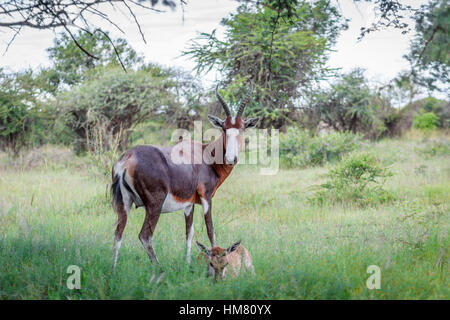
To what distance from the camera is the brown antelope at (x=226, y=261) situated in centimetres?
409

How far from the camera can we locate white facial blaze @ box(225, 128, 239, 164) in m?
4.94

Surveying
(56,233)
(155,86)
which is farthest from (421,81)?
(155,86)

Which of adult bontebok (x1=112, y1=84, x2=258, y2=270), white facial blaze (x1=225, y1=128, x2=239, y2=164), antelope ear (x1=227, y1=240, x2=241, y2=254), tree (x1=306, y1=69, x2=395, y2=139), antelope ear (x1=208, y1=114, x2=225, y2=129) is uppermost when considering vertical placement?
tree (x1=306, y1=69, x2=395, y2=139)

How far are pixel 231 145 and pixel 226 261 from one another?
4.96 feet

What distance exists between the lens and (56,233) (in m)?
5.89

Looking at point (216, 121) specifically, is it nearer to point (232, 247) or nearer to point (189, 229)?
point (189, 229)

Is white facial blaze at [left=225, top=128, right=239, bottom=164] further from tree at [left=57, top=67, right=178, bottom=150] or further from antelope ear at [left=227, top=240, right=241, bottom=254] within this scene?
tree at [left=57, top=67, right=178, bottom=150]

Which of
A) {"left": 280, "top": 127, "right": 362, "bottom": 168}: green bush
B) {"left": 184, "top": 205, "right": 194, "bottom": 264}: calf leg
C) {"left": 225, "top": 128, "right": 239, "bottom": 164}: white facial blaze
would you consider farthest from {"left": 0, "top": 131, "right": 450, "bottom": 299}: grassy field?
{"left": 280, "top": 127, "right": 362, "bottom": 168}: green bush

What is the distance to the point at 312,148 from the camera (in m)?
15.8

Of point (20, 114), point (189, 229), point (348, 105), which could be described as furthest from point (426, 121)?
point (189, 229)

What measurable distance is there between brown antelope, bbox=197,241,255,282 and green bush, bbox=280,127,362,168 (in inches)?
437

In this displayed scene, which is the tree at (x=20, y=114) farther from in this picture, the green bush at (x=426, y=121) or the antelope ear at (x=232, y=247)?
the green bush at (x=426, y=121)

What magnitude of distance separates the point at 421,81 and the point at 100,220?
543 cm

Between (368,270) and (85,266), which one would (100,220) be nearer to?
(85,266)
